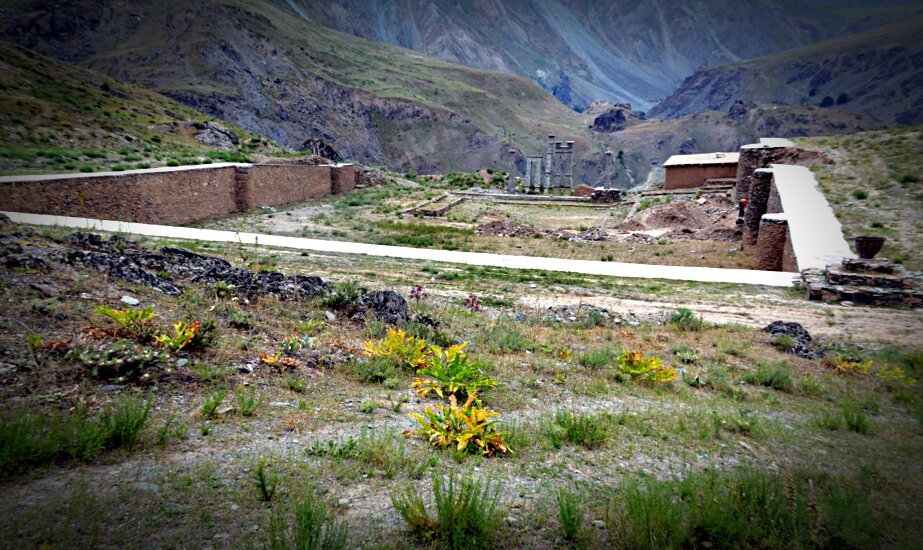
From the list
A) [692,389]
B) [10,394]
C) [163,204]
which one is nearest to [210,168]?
[163,204]

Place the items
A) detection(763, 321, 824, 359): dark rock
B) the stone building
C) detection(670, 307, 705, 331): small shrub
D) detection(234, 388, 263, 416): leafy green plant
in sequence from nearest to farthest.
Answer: detection(234, 388, 263, 416): leafy green plant → detection(763, 321, 824, 359): dark rock → detection(670, 307, 705, 331): small shrub → the stone building

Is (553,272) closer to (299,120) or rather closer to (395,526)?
(395,526)

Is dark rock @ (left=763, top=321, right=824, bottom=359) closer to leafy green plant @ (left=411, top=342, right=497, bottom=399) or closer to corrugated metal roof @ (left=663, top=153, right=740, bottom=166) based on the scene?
leafy green plant @ (left=411, top=342, right=497, bottom=399)

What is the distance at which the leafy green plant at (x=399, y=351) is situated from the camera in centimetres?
612

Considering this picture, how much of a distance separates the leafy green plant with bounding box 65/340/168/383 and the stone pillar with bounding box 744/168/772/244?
706 inches

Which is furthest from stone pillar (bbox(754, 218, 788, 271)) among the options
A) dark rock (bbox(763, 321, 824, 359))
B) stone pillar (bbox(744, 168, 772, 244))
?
dark rock (bbox(763, 321, 824, 359))

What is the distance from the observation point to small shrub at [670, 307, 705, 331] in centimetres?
871

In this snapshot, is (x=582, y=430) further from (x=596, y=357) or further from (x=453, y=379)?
(x=596, y=357)

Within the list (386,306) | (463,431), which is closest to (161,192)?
(386,306)

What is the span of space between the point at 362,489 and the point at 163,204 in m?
16.2

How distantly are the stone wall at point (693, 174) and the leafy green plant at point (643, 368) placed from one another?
1187 inches

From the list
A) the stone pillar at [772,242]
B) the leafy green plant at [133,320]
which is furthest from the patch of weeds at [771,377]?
the stone pillar at [772,242]

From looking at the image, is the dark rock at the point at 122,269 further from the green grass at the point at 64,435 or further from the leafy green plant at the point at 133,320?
the green grass at the point at 64,435

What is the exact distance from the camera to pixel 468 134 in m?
85.4
